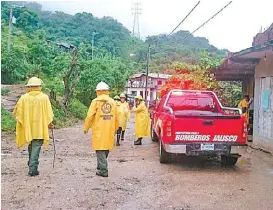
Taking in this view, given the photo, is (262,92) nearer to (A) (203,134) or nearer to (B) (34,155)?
(A) (203,134)

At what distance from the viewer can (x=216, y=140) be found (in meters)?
7.80

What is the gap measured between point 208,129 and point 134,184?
2140 millimetres

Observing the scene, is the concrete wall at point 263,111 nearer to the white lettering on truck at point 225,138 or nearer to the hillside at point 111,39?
→ the white lettering on truck at point 225,138

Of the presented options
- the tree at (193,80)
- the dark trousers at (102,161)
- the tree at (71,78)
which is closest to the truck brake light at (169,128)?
the dark trousers at (102,161)

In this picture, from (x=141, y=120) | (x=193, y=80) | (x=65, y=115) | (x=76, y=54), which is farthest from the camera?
(x=193, y=80)

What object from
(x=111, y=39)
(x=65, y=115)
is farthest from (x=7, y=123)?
(x=111, y=39)

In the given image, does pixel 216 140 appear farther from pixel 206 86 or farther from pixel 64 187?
pixel 206 86

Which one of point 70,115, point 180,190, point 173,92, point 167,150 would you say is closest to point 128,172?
point 167,150

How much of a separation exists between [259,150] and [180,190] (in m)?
5.75

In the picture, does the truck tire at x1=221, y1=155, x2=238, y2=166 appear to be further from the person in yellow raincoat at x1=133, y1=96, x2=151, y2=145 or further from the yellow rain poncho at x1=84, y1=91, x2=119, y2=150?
the person in yellow raincoat at x1=133, y1=96, x2=151, y2=145

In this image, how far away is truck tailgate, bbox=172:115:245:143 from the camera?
773 cm

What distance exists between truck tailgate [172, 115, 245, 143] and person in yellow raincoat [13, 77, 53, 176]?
8.46 ft

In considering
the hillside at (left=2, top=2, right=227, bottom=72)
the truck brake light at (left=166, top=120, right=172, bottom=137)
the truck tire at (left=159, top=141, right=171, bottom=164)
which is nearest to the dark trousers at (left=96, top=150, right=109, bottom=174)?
the truck brake light at (left=166, top=120, right=172, bottom=137)

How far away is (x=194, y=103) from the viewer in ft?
33.4
